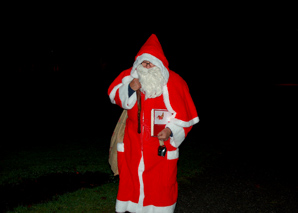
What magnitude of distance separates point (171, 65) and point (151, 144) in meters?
34.0

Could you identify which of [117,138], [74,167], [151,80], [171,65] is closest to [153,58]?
[151,80]

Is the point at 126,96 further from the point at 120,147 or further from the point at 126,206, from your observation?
the point at 126,206

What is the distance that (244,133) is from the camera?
380 inches

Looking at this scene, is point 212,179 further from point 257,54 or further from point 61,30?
point 257,54

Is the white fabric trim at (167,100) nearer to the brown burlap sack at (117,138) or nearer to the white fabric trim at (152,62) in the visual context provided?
the white fabric trim at (152,62)

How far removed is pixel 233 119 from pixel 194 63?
2846 cm

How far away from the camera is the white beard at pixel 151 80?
3.06 metres

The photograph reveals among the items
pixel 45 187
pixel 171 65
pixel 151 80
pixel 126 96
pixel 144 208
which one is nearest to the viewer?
pixel 151 80

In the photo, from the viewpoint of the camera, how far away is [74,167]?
6277mm

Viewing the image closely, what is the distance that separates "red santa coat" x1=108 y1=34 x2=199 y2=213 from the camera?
3166 millimetres

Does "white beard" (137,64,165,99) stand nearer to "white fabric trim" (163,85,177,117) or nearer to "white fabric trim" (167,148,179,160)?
"white fabric trim" (163,85,177,117)

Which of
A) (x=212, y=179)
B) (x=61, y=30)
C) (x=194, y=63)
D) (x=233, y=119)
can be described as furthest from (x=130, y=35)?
(x=212, y=179)

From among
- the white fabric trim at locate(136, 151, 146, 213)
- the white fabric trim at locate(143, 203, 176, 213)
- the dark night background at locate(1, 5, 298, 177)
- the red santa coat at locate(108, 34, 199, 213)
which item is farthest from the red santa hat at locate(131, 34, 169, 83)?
the dark night background at locate(1, 5, 298, 177)

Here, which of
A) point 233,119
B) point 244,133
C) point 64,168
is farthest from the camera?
point 233,119
